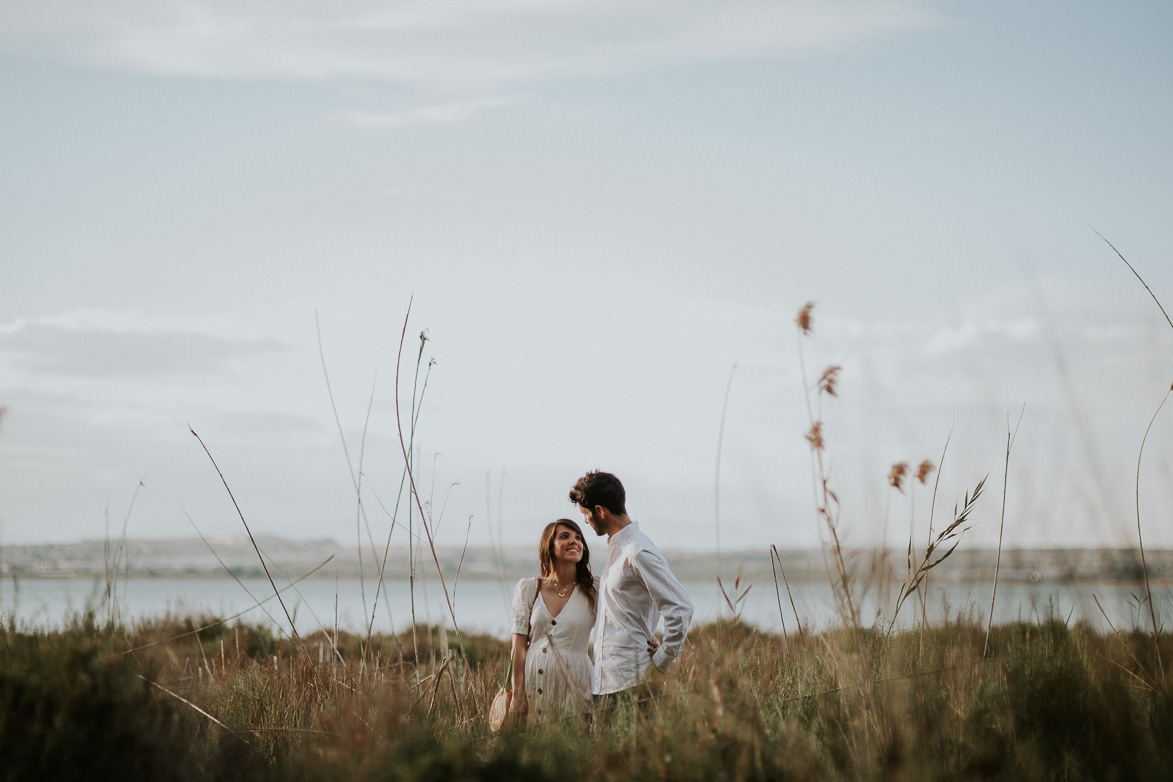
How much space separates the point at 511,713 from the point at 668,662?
75cm

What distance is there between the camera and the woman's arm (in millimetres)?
4113

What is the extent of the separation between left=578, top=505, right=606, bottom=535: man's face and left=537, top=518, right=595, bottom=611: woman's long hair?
41cm

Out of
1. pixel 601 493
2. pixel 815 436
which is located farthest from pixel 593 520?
pixel 815 436

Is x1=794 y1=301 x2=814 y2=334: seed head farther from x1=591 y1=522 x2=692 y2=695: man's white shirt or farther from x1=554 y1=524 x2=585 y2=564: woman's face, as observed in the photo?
x1=554 y1=524 x2=585 y2=564: woman's face

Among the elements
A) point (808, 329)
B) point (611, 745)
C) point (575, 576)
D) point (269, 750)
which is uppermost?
point (808, 329)

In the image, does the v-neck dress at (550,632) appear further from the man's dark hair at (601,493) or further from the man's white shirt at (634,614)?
the man's dark hair at (601,493)

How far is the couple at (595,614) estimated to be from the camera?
3852 millimetres

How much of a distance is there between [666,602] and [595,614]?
88 centimetres

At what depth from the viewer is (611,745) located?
9.14ft

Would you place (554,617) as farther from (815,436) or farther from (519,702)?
(815,436)

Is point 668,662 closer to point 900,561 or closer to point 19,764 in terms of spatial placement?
point 900,561

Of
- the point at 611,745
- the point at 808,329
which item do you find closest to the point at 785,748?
the point at 611,745

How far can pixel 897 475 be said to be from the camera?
3062 mm

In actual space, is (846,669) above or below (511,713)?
above
